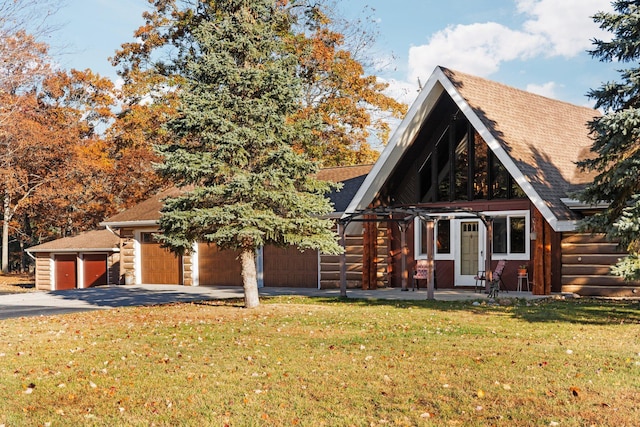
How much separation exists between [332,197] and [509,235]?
6.98 metres

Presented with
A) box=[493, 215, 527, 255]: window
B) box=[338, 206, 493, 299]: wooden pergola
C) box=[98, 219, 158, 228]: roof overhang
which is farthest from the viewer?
box=[98, 219, 158, 228]: roof overhang

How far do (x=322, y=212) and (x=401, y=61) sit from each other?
23.8m

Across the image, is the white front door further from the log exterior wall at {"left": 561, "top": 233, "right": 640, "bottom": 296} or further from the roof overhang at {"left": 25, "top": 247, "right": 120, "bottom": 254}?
the roof overhang at {"left": 25, "top": 247, "right": 120, "bottom": 254}

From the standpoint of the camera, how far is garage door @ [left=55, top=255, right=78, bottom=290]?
117 feet

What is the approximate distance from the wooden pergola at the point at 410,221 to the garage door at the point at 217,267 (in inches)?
259

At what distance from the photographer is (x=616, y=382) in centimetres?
761

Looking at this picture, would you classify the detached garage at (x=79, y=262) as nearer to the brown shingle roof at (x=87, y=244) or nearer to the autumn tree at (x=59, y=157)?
the brown shingle roof at (x=87, y=244)

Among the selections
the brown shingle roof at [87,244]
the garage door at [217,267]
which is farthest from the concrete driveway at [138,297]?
the brown shingle roof at [87,244]

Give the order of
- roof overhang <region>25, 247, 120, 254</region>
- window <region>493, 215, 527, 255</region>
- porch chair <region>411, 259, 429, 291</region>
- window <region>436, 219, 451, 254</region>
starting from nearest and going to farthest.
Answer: window <region>493, 215, 527, 255</region>, porch chair <region>411, 259, 429, 291</region>, window <region>436, 219, 451, 254</region>, roof overhang <region>25, 247, 120, 254</region>

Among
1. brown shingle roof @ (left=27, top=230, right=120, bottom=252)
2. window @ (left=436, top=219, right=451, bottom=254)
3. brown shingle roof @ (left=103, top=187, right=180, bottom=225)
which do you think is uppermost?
brown shingle roof @ (left=103, top=187, right=180, bottom=225)

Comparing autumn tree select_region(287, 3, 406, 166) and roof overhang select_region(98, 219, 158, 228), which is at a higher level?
autumn tree select_region(287, 3, 406, 166)

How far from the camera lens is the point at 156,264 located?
29016 mm

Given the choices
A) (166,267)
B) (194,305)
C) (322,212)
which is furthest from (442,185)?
(166,267)

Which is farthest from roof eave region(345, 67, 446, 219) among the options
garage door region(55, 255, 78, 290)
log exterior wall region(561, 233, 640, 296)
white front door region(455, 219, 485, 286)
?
garage door region(55, 255, 78, 290)
